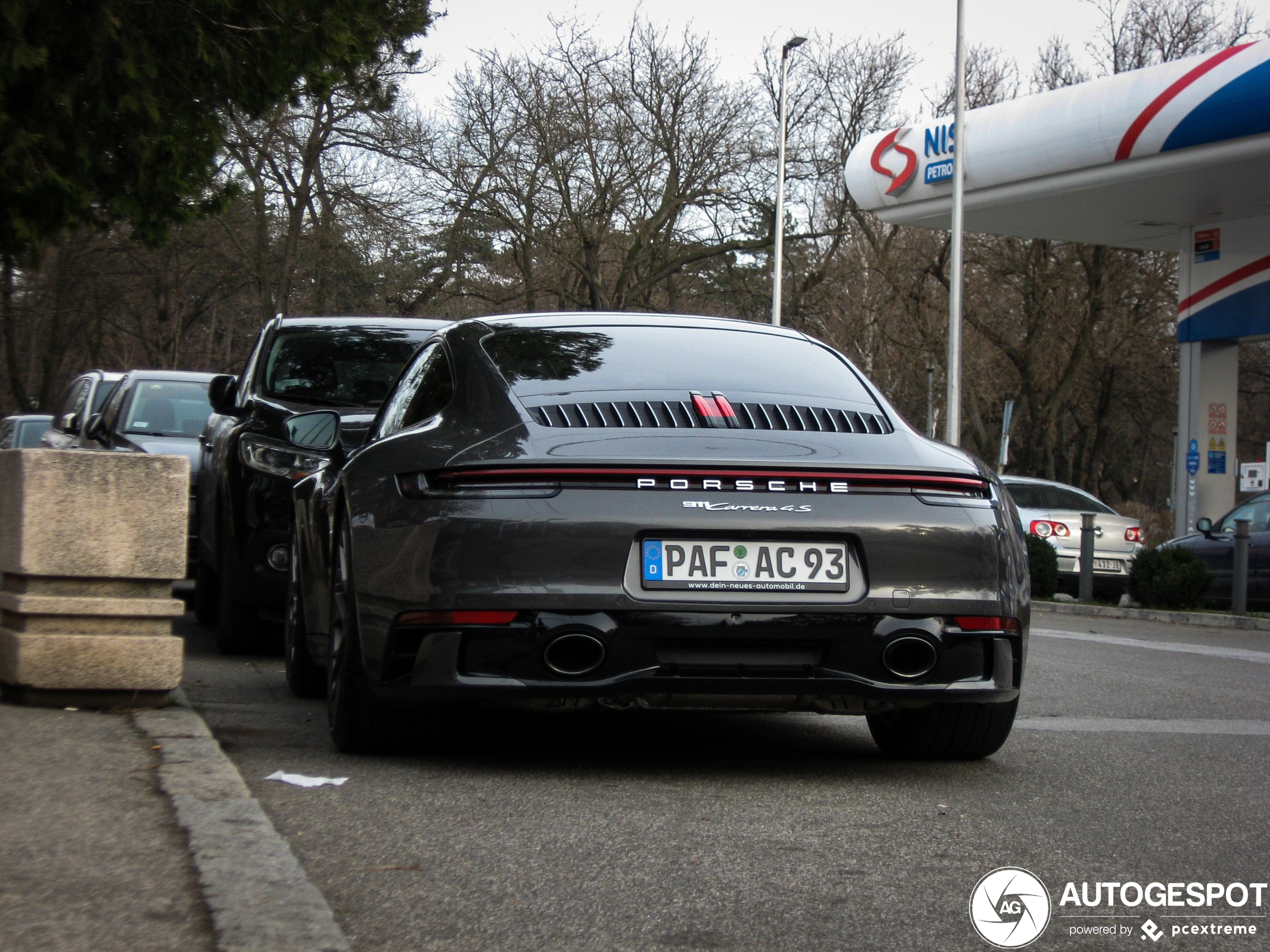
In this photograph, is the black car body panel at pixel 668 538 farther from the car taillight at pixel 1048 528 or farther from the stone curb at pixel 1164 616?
the car taillight at pixel 1048 528

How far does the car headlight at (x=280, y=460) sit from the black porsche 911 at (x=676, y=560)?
333 centimetres

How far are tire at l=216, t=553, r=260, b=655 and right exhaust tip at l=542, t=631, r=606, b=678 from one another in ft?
13.8

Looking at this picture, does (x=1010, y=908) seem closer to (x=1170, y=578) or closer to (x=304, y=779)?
(x=304, y=779)

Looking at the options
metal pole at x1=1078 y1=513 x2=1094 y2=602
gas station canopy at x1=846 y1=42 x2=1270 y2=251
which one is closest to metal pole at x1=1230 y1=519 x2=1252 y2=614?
metal pole at x1=1078 y1=513 x2=1094 y2=602

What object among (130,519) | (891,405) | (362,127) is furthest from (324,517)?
(362,127)

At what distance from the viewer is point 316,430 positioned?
6152 millimetres

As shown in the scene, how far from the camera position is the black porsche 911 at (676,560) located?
14.5 feet

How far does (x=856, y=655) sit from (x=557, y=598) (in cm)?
86

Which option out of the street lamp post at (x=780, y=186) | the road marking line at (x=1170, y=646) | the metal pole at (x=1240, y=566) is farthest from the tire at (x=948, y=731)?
the street lamp post at (x=780, y=186)

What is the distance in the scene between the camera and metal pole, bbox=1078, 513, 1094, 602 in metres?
17.6

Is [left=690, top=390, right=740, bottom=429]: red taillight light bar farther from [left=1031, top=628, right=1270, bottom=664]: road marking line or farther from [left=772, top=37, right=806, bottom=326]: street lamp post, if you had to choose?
[left=772, top=37, right=806, bottom=326]: street lamp post

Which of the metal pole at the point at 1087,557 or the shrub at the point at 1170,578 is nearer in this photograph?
the shrub at the point at 1170,578

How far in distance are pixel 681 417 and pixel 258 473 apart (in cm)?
404

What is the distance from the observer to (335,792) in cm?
448
